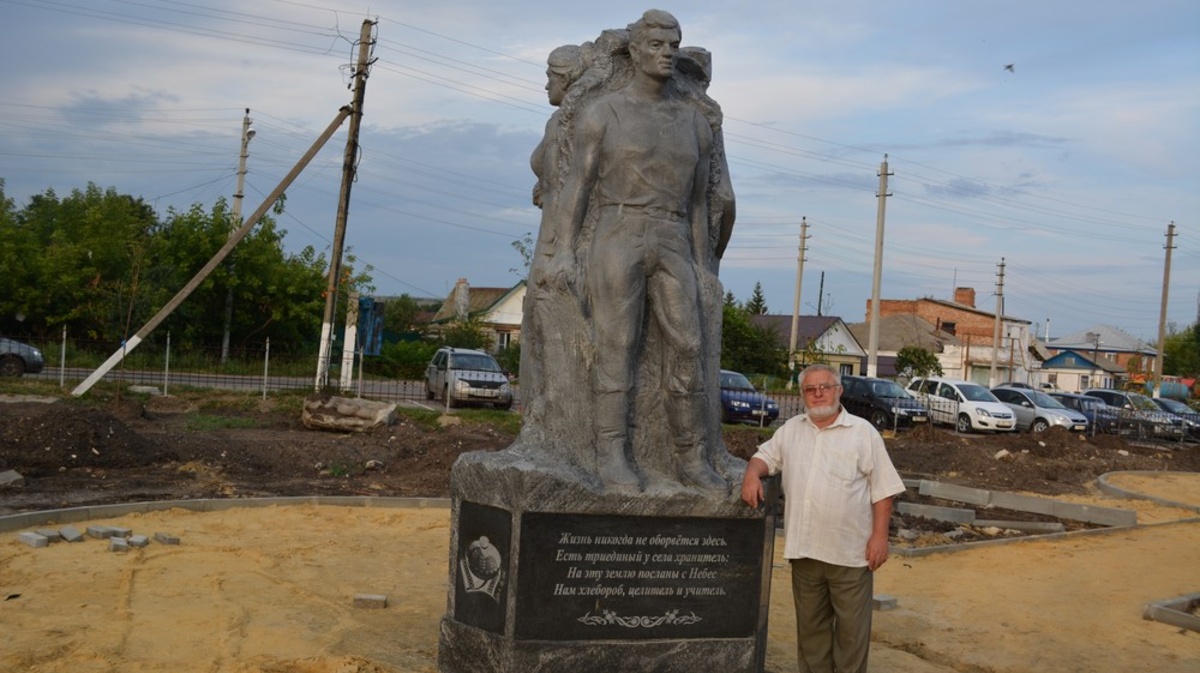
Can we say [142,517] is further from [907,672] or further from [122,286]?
[122,286]

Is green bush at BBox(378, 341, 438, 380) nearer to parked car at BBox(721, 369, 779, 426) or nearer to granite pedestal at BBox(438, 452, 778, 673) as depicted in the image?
parked car at BBox(721, 369, 779, 426)

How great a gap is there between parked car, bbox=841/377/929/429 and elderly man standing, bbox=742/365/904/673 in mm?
21897

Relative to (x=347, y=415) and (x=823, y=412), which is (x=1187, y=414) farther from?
(x=823, y=412)

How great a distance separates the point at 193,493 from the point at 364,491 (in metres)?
1.73

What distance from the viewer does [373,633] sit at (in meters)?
6.31

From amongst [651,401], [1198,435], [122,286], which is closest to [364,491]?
[651,401]

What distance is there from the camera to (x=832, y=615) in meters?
4.98

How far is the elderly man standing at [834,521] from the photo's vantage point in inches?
189

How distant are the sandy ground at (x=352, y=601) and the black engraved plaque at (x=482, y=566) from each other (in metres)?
0.54

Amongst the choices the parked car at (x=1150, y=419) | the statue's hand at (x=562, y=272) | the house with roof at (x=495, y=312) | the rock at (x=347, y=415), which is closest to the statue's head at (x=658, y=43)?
the statue's hand at (x=562, y=272)

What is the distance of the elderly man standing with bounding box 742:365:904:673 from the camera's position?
480 centimetres

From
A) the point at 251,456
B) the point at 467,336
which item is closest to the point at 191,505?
the point at 251,456

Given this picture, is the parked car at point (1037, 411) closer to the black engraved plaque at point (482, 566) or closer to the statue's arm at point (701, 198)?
the statue's arm at point (701, 198)

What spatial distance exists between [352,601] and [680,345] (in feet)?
9.21
